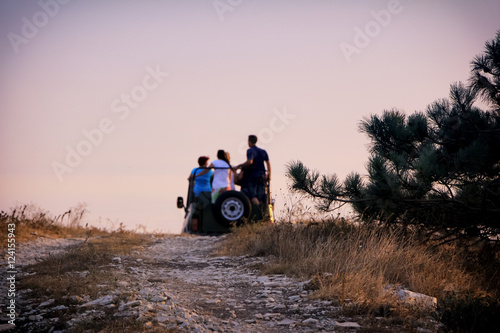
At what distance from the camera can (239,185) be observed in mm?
12258

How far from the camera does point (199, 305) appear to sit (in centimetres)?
509

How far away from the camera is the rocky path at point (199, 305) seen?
4.33 m

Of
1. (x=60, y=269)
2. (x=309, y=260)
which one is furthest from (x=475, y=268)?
(x=60, y=269)

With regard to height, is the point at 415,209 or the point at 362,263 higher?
the point at 415,209

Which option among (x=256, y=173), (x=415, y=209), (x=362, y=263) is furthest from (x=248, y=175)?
(x=362, y=263)

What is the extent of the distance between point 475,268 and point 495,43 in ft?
12.5

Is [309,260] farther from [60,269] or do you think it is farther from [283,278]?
[60,269]

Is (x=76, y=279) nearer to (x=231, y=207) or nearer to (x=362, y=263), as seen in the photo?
(x=362, y=263)

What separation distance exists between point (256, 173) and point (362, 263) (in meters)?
6.07

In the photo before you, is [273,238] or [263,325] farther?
[273,238]

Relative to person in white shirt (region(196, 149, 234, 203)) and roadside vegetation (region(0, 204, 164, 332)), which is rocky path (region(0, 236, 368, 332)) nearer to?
roadside vegetation (region(0, 204, 164, 332))

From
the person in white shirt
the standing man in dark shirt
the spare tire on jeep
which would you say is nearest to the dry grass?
the spare tire on jeep

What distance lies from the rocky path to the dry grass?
313 mm

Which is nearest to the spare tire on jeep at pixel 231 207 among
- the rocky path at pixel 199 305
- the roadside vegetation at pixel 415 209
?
the roadside vegetation at pixel 415 209
